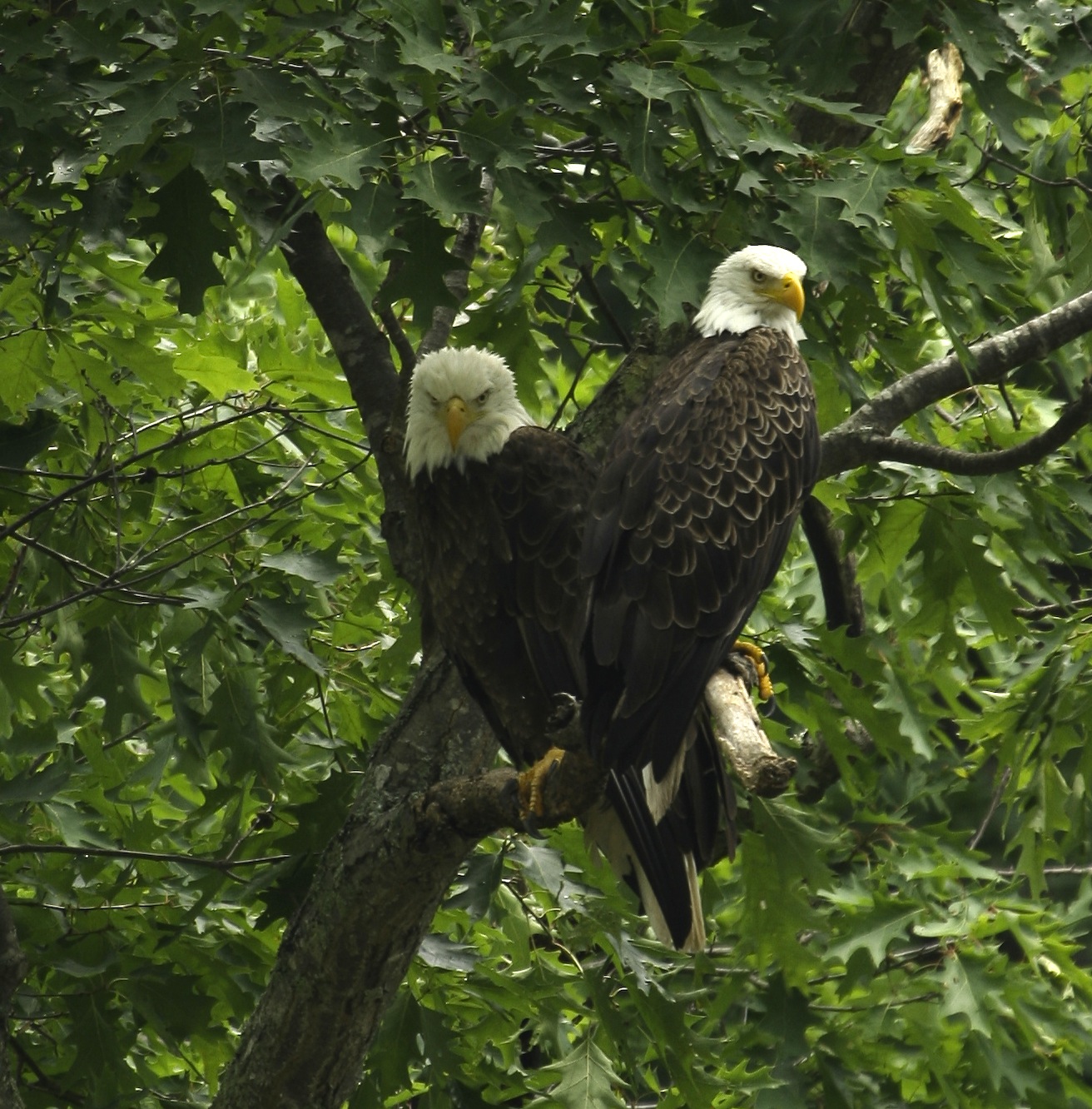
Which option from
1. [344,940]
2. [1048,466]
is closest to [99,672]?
[344,940]

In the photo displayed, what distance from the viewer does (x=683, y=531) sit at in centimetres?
302

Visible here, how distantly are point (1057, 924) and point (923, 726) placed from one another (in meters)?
0.66

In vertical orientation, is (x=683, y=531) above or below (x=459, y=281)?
below

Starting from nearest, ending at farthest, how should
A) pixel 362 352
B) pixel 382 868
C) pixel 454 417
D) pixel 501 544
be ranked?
pixel 382 868, pixel 454 417, pixel 501 544, pixel 362 352

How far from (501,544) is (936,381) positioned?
111 centimetres

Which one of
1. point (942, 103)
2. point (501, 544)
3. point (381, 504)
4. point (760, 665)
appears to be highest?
point (942, 103)

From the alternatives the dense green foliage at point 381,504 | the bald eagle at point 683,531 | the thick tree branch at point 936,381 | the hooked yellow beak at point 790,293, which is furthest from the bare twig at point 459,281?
the thick tree branch at point 936,381

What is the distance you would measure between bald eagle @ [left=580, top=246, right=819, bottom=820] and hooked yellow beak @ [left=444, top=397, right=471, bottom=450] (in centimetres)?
39

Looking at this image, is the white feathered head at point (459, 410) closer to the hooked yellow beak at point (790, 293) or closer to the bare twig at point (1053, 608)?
the hooked yellow beak at point (790, 293)

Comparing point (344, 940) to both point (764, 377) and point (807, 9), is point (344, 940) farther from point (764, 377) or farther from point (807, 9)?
point (807, 9)

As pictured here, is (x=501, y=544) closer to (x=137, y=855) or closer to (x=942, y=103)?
(x=137, y=855)

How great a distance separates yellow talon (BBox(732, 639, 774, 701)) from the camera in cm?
342

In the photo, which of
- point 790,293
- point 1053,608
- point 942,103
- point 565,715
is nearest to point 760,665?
point 565,715

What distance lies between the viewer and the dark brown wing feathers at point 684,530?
2.87m
